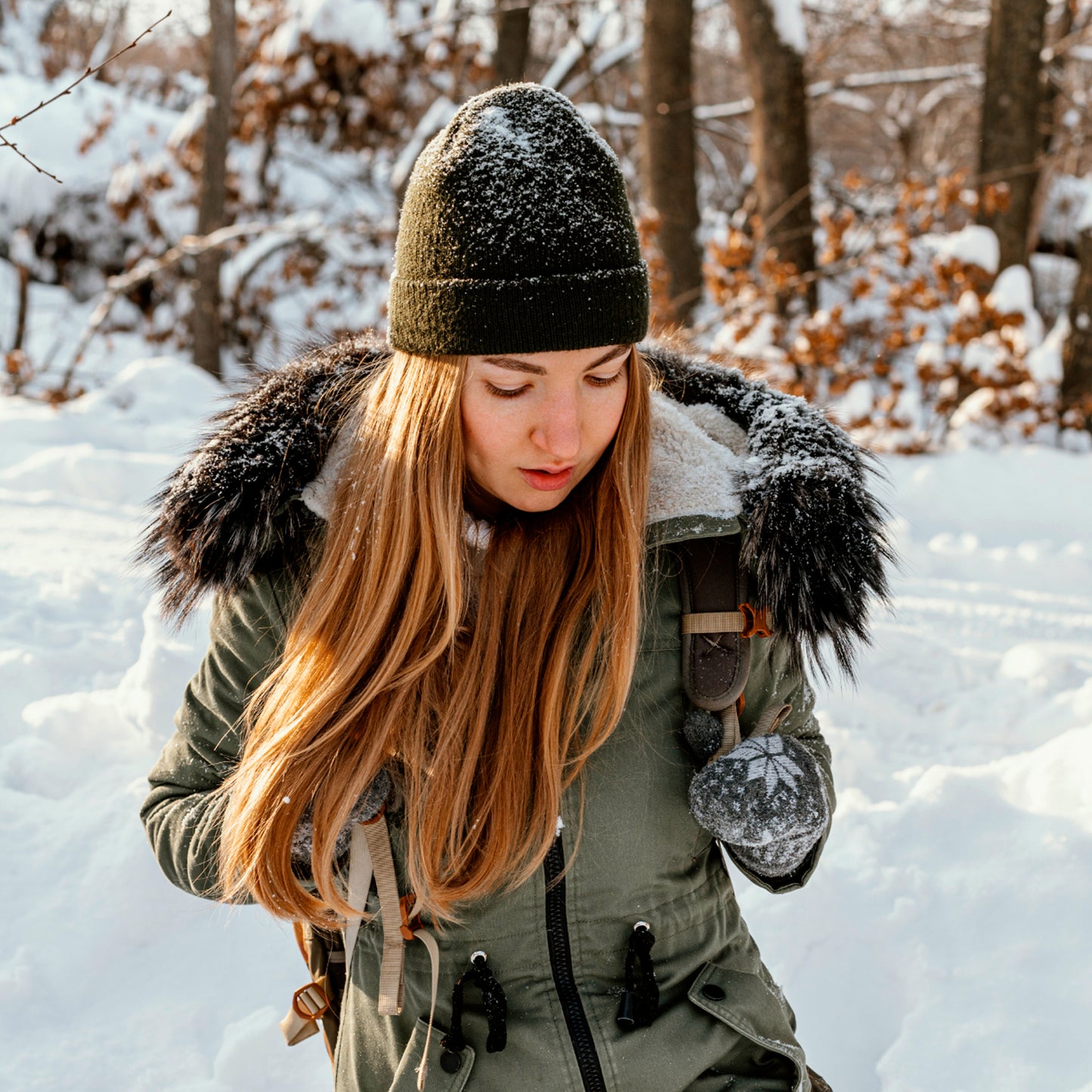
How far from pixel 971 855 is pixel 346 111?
32.8 feet

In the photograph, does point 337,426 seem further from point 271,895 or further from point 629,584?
point 271,895

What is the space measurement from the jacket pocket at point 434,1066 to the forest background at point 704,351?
19.9 inches

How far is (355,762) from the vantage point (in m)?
1.53

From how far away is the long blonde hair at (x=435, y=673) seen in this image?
1.53 m

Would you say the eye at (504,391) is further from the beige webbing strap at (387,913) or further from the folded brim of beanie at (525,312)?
the beige webbing strap at (387,913)

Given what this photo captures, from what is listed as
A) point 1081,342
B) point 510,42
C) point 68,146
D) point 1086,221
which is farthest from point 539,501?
point 68,146

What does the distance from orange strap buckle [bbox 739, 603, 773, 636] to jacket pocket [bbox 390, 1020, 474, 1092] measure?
2.42 ft

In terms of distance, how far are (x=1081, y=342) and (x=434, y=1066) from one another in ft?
26.6

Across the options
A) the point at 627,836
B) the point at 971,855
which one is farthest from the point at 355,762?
the point at 971,855

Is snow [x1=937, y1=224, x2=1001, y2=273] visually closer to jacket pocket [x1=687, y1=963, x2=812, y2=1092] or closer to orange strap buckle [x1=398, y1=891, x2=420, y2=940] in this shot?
jacket pocket [x1=687, y1=963, x2=812, y2=1092]

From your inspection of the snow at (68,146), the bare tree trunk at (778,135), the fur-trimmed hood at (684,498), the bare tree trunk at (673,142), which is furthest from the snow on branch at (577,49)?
the fur-trimmed hood at (684,498)

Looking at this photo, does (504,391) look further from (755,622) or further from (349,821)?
(349,821)

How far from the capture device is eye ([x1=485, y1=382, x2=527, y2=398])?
60.1 inches

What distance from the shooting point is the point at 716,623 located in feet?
5.36
